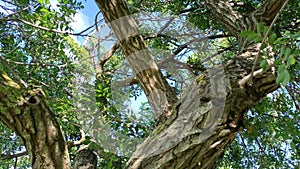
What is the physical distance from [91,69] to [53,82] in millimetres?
272

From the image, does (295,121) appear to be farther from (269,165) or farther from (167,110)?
(269,165)

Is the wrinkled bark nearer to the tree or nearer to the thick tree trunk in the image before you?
the tree

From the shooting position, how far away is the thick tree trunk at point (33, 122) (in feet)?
4.50

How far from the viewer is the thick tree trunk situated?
1371 mm

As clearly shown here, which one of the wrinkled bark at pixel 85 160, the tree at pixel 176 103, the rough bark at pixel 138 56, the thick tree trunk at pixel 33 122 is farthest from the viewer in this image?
the wrinkled bark at pixel 85 160

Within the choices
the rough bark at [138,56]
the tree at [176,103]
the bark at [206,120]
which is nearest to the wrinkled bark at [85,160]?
the tree at [176,103]

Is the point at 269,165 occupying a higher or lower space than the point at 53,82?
lower

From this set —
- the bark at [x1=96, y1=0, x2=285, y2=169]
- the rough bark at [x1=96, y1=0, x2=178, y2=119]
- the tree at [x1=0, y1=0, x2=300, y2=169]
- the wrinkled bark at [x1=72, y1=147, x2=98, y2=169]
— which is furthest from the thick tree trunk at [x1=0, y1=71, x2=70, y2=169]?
the wrinkled bark at [x1=72, y1=147, x2=98, y2=169]

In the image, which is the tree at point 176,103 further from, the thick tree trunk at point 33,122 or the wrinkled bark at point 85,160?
the wrinkled bark at point 85,160

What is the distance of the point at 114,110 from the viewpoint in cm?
171

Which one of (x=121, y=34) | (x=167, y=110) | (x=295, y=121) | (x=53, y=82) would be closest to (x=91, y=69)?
(x=53, y=82)

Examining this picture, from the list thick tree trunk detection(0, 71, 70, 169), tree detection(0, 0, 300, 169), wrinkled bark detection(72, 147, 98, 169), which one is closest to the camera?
tree detection(0, 0, 300, 169)

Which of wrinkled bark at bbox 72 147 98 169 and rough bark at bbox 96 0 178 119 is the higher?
rough bark at bbox 96 0 178 119

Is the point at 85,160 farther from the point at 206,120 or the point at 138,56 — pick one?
the point at 206,120
